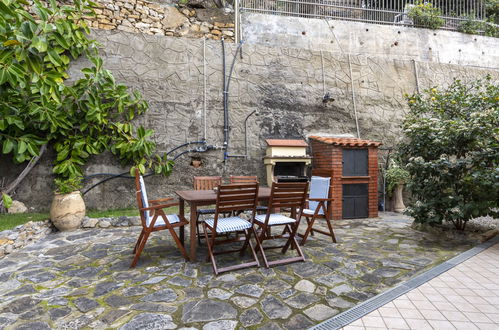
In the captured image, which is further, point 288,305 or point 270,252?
point 270,252

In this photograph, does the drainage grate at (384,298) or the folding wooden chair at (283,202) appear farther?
the folding wooden chair at (283,202)

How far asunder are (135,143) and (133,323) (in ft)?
12.9

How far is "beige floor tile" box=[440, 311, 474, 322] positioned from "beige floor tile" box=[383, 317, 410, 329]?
0.35 meters

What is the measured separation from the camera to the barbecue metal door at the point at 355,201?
526 cm

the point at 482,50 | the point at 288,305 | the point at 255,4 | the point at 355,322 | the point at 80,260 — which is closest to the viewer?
the point at 355,322

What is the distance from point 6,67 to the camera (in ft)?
12.2

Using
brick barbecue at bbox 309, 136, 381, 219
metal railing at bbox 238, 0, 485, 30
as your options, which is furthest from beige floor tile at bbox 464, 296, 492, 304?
metal railing at bbox 238, 0, 485, 30

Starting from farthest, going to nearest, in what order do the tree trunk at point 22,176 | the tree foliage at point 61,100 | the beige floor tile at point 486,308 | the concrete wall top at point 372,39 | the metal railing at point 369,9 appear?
the metal railing at point 369,9, the concrete wall top at point 372,39, the tree trunk at point 22,176, the tree foliage at point 61,100, the beige floor tile at point 486,308

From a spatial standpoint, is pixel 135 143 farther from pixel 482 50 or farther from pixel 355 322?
pixel 482 50

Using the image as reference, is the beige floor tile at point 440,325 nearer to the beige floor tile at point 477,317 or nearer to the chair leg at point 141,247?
the beige floor tile at point 477,317

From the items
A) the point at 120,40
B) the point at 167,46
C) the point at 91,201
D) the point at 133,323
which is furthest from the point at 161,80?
the point at 133,323

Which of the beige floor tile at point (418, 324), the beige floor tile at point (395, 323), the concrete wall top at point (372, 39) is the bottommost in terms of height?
the beige floor tile at point (418, 324)

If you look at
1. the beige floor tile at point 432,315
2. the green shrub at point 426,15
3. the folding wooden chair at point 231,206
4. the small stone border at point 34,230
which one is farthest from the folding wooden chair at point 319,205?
the green shrub at point 426,15

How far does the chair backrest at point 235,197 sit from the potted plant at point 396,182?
4.51 metres
